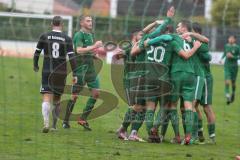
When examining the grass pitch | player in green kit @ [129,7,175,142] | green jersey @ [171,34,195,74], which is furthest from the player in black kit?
green jersey @ [171,34,195,74]

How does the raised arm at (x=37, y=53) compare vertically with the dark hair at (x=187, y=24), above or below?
below

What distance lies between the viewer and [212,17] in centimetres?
3222

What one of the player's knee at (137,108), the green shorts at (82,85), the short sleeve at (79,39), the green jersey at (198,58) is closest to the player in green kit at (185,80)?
the green jersey at (198,58)

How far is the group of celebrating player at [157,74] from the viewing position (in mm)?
11664

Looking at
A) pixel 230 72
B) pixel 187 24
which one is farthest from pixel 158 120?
pixel 230 72

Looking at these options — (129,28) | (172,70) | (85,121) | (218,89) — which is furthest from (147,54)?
(129,28)

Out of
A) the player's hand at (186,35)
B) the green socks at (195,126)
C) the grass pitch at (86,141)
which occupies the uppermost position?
the player's hand at (186,35)

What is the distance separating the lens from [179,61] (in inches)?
460

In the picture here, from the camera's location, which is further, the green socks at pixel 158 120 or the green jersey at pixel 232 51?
the green jersey at pixel 232 51

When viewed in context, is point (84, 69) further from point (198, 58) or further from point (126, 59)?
point (198, 58)

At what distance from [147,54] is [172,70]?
0.48 m

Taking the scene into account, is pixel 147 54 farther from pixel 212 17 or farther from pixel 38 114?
Result: pixel 212 17

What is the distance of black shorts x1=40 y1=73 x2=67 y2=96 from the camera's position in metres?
12.4

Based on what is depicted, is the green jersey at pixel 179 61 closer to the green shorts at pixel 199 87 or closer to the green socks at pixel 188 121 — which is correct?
the green shorts at pixel 199 87
